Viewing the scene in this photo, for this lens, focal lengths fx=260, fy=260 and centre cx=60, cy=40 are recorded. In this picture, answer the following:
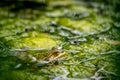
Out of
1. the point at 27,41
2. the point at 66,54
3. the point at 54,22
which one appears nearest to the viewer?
the point at 66,54

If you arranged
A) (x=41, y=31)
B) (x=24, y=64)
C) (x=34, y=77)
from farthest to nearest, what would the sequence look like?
(x=41, y=31), (x=24, y=64), (x=34, y=77)

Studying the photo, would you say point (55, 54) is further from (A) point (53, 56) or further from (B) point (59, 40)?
(B) point (59, 40)

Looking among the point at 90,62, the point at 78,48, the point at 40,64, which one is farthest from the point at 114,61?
the point at 40,64

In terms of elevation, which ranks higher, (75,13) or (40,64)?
(75,13)

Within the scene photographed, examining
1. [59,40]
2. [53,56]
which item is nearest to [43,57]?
[53,56]

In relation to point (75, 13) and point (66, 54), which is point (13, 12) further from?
point (66, 54)

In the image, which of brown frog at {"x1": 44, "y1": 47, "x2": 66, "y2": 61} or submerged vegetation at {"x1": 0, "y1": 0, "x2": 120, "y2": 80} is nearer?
submerged vegetation at {"x1": 0, "y1": 0, "x2": 120, "y2": 80}

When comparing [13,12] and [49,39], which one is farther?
[13,12]

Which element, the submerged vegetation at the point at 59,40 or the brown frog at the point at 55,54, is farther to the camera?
the brown frog at the point at 55,54
